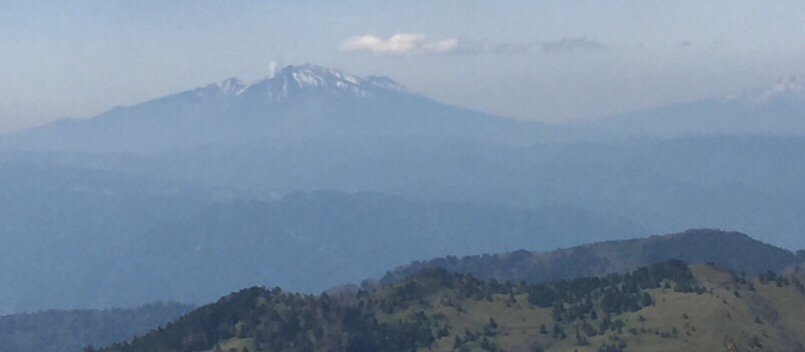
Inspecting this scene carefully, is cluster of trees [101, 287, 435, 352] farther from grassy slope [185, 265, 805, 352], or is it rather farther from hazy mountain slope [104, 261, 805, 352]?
grassy slope [185, 265, 805, 352]

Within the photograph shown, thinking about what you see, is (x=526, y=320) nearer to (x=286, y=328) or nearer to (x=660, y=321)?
(x=660, y=321)

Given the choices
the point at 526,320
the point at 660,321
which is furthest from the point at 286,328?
the point at 660,321

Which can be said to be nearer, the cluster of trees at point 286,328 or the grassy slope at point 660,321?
the grassy slope at point 660,321

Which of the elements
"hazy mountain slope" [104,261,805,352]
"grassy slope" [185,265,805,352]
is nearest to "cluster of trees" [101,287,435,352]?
"hazy mountain slope" [104,261,805,352]

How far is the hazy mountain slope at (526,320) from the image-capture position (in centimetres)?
17200

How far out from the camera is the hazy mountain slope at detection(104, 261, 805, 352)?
564ft

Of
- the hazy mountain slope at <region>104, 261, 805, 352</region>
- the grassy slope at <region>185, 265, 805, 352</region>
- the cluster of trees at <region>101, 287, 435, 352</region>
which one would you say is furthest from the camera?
the cluster of trees at <region>101, 287, 435, 352</region>

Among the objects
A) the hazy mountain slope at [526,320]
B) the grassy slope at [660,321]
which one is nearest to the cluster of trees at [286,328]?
the hazy mountain slope at [526,320]

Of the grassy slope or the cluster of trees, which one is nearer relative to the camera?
the grassy slope

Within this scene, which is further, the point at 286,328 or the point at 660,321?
the point at 286,328

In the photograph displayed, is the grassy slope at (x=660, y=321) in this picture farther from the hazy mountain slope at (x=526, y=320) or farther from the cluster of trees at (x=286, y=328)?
the cluster of trees at (x=286, y=328)

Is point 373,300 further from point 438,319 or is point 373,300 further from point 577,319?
point 577,319

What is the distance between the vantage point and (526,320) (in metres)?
186

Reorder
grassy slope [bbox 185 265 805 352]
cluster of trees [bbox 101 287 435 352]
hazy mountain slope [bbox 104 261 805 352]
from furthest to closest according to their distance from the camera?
1. cluster of trees [bbox 101 287 435 352]
2. hazy mountain slope [bbox 104 261 805 352]
3. grassy slope [bbox 185 265 805 352]
